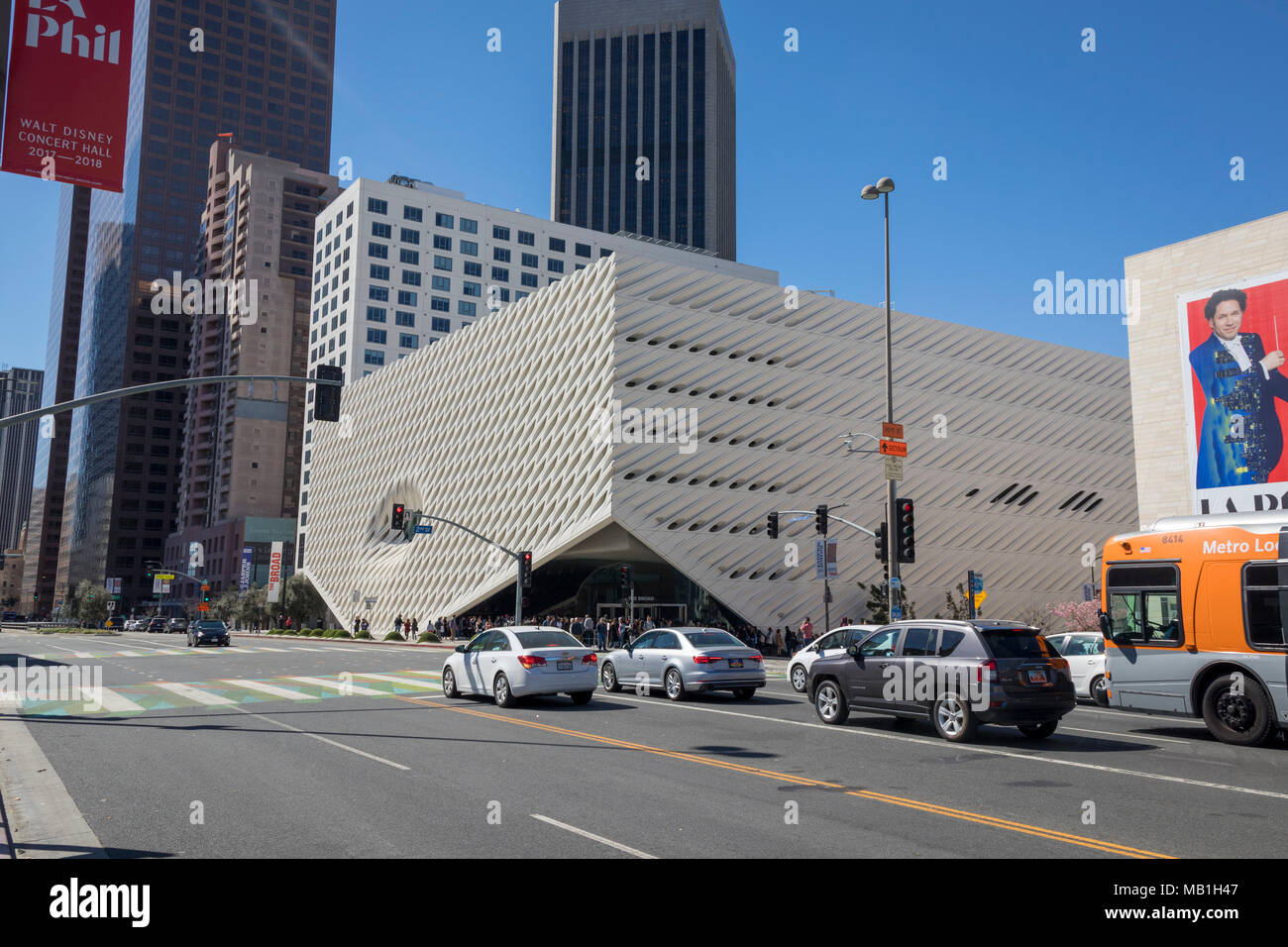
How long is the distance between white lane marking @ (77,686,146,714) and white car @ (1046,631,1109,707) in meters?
18.6

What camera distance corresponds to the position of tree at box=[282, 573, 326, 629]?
8244 centimetres

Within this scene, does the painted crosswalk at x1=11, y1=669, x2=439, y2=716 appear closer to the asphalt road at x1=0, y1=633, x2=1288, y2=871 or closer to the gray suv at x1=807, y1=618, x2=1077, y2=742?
the asphalt road at x1=0, y1=633, x2=1288, y2=871

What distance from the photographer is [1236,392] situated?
104ft

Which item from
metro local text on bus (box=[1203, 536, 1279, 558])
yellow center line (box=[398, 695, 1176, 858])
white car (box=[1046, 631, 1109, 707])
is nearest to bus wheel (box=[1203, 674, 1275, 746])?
metro local text on bus (box=[1203, 536, 1279, 558])

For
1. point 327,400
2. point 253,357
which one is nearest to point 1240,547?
point 327,400

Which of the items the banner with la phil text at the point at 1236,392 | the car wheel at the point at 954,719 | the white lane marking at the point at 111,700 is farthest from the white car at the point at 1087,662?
the white lane marking at the point at 111,700

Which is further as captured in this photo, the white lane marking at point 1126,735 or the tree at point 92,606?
the tree at point 92,606

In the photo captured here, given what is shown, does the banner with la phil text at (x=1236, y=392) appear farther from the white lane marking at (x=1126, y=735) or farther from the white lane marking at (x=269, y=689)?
the white lane marking at (x=269, y=689)

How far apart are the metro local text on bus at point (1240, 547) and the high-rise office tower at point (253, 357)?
113466 mm

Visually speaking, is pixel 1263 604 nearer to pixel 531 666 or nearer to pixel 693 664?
pixel 693 664

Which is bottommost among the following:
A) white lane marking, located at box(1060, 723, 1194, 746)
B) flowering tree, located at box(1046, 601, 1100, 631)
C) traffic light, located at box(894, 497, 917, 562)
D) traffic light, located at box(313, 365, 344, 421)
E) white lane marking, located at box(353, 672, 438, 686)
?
white lane marking, located at box(353, 672, 438, 686)

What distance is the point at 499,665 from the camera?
57.6 ft

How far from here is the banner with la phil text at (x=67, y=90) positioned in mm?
11242

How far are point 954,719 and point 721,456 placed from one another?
38998mm
